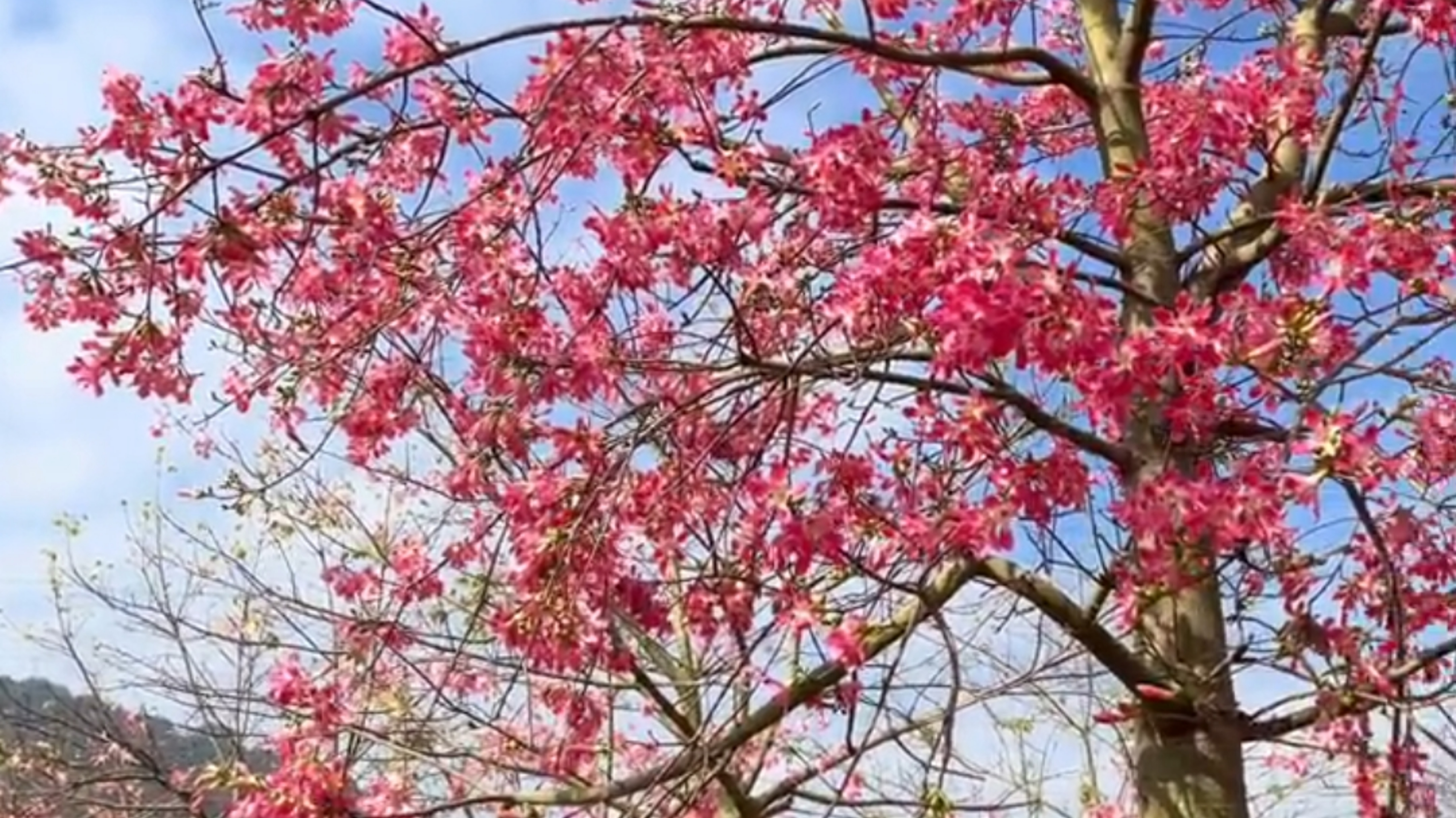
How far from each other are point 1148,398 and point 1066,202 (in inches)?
22.2

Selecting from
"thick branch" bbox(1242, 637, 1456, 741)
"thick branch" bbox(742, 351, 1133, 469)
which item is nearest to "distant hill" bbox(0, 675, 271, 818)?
"thick branch" bbox(742, 351, 1133, 469)

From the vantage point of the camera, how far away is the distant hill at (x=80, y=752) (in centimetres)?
773

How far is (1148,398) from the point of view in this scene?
128 inches

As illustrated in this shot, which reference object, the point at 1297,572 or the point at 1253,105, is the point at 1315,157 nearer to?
the point at 1253,105

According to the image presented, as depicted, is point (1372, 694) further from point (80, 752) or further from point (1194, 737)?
point (80, 752)

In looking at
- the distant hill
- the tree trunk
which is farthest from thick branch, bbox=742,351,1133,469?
the distant hill

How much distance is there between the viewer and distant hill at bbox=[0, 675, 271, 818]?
25.4 ft

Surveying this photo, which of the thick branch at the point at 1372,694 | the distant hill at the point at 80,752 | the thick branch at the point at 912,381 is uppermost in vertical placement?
the distant hill at the point at 80,752

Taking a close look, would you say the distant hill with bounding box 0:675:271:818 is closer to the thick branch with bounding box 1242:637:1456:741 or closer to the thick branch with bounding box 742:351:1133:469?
the thick branch with bounding box 742:351:1133:469

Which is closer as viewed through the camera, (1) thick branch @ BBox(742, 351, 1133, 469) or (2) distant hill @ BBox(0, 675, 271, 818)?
(1) thick branch @ BBox(742, 351, 1133, 469)

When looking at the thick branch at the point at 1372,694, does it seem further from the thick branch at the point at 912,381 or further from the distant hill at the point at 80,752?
the distant hill at the point at 80,752

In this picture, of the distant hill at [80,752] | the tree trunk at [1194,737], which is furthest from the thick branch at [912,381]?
the distant hill at [80,752]

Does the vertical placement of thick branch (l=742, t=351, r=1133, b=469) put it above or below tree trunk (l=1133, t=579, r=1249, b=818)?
above

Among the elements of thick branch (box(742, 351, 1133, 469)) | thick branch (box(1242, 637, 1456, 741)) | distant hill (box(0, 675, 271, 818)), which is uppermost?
distant hill (box(0, 675, 271, 818))
